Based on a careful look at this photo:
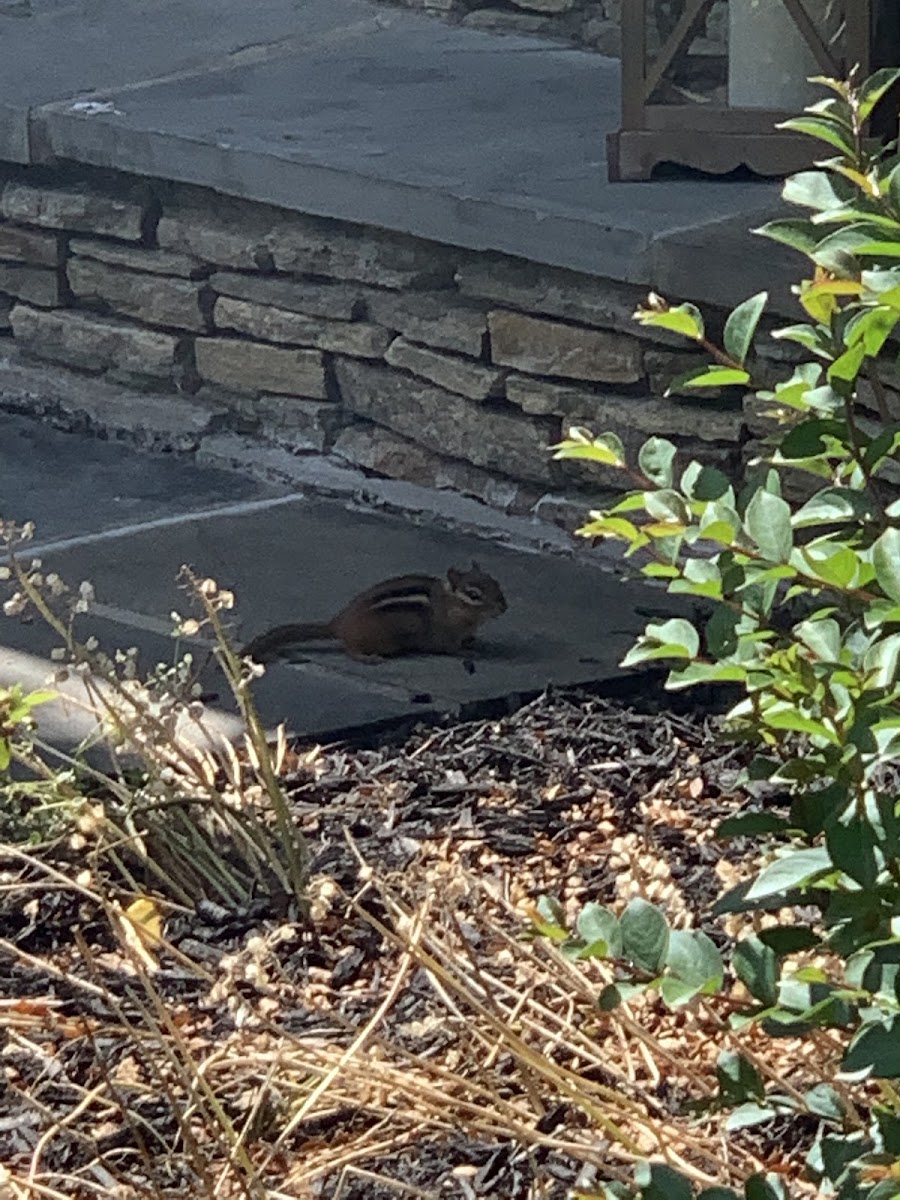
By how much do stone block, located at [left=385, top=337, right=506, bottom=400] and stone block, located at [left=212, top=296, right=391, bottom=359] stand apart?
0.07m

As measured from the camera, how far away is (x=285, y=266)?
17.8ft

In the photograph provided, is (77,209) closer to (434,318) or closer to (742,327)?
(434,318)

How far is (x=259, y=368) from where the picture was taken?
5559mm

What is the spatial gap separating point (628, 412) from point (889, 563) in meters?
3.05

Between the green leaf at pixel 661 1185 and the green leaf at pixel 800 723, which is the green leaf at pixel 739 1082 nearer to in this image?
the green leaf at pixel 661 1185

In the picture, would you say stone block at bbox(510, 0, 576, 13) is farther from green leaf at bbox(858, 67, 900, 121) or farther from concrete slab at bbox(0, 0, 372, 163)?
green leaf at bbox(858, 67, 900, 121)

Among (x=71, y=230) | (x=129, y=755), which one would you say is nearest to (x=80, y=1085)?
(x=129, y=755)

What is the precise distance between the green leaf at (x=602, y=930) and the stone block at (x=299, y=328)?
3561 millimetres

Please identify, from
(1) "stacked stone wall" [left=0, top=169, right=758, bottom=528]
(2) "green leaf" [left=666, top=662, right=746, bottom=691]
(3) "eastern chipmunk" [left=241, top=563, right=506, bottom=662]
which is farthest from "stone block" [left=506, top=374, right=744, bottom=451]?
(2) "green leaf" [left=666, top=662, right=746, bottom=691]

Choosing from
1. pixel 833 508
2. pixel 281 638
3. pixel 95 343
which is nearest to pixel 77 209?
pixel 95 343

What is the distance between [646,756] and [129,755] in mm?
862

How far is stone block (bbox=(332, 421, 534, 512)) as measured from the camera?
504 cm

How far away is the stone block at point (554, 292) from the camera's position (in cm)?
463

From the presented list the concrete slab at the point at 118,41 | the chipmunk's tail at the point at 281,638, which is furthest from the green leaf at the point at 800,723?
the concrete slab at the point at 118,41
